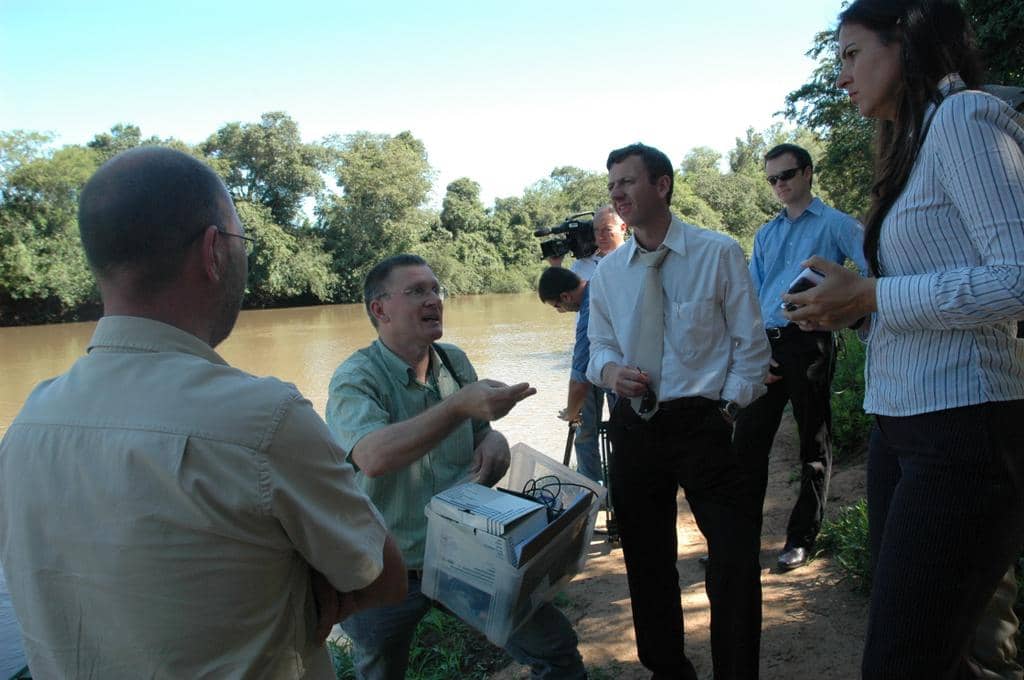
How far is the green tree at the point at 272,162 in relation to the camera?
38.2 meters

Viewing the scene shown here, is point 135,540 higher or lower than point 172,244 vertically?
lower

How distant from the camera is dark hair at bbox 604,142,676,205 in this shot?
9.15ft

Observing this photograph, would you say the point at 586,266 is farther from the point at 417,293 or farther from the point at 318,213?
the point at 318,213

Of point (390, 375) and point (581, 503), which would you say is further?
point (390, 375)

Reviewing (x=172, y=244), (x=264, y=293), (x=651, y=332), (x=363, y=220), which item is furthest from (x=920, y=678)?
(x=363, y=220)

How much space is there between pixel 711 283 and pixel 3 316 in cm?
3651

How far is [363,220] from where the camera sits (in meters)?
39.3

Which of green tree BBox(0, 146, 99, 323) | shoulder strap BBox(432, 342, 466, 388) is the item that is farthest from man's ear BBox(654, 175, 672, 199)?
green tree BBox(0, 146, 99, 323)

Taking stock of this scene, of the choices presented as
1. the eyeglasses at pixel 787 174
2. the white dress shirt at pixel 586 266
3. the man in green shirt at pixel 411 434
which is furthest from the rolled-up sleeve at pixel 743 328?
the white dress shirt at pixel 586 266

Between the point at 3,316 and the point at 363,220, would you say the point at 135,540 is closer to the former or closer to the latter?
the point at 3,316

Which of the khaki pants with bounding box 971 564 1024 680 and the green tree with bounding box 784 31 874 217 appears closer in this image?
the khaki pants with bounding box 971 564 1024 680

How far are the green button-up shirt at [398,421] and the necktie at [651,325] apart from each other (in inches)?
25.8

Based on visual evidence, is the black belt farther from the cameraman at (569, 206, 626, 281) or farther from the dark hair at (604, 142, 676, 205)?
the cameraman at (569, 206, 626, 281)

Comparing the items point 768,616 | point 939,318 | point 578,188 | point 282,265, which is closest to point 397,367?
point 939,318
